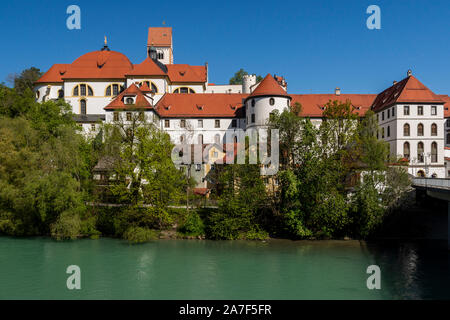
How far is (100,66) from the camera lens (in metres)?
46.7

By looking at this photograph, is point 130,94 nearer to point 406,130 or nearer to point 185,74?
point 185,74

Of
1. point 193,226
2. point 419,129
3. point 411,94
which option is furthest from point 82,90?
point 419,129

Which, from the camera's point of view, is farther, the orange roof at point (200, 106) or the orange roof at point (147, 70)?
the orange roof at point (147, 70)

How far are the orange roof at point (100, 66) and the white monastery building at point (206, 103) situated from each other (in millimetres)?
114

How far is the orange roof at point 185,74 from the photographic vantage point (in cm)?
4850

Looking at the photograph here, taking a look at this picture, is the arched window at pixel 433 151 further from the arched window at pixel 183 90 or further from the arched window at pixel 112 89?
the arched window at pixel 112 89

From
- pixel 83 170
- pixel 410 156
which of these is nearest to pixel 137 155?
pixel 83 170

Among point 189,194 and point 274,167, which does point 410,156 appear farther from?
point 189,194

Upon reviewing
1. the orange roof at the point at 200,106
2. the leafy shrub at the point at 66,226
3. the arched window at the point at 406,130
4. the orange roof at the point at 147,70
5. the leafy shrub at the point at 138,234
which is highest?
the orange roof at the point at 147,70

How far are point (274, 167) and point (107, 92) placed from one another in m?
27.0

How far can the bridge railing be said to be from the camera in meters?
21.8

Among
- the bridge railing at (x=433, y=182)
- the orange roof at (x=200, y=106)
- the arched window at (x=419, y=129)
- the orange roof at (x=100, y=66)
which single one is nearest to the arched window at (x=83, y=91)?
the orange roof at (x=100, y=66)

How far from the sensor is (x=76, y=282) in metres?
16.1

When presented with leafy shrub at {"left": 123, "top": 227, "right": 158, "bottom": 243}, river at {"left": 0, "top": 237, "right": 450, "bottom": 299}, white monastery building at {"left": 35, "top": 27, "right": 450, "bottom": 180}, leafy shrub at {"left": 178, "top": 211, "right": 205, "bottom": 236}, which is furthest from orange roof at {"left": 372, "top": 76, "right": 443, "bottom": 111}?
leafy shrub at {"left": 123, "top": 227, "right": 158, "bottom": 243}
